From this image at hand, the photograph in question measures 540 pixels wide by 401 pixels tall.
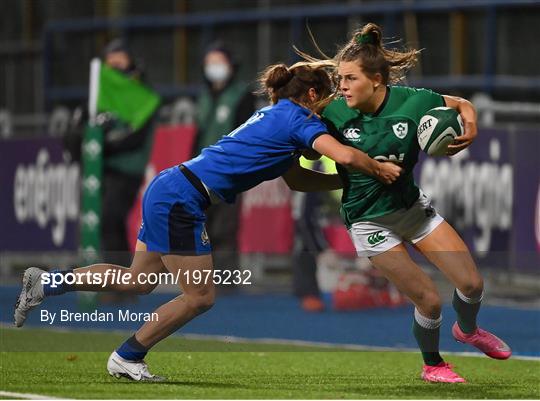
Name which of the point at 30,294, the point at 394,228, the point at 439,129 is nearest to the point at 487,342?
the point at 394,228

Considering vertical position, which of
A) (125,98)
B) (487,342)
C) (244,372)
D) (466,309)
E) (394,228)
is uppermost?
(394,228)

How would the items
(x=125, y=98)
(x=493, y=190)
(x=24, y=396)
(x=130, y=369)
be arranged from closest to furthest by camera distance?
(x=24, y=396), (x=130, y=369), (x=493, y=190), (x=125, y=98)

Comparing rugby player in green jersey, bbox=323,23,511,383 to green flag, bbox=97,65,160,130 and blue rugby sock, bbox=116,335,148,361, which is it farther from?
green flag, bbox=97,65,160,130

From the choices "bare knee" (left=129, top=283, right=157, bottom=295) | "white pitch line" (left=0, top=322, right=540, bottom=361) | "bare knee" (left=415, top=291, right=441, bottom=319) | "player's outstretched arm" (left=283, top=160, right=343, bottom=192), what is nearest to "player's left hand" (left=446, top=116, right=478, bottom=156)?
"player's outstretched arm" (left=283, top=160, right=343, bottom=192)

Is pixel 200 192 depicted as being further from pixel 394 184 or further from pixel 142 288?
pixel 394 184

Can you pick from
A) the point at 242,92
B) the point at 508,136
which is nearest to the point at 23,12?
the point at 242,92

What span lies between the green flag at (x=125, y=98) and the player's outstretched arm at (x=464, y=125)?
8.80 metres

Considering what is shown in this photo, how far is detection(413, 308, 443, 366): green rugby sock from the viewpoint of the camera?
1068 centimetres

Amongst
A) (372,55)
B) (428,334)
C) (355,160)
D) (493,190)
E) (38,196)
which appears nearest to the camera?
(355,160)

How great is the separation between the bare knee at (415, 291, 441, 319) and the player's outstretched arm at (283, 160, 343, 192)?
90 cm

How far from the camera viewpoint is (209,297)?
33.6ft

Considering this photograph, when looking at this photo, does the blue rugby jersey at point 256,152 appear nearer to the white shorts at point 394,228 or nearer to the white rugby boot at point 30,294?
the white shorts at point 394,228

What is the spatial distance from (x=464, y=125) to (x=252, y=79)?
518 inches

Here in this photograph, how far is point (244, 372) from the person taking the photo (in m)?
11.5
